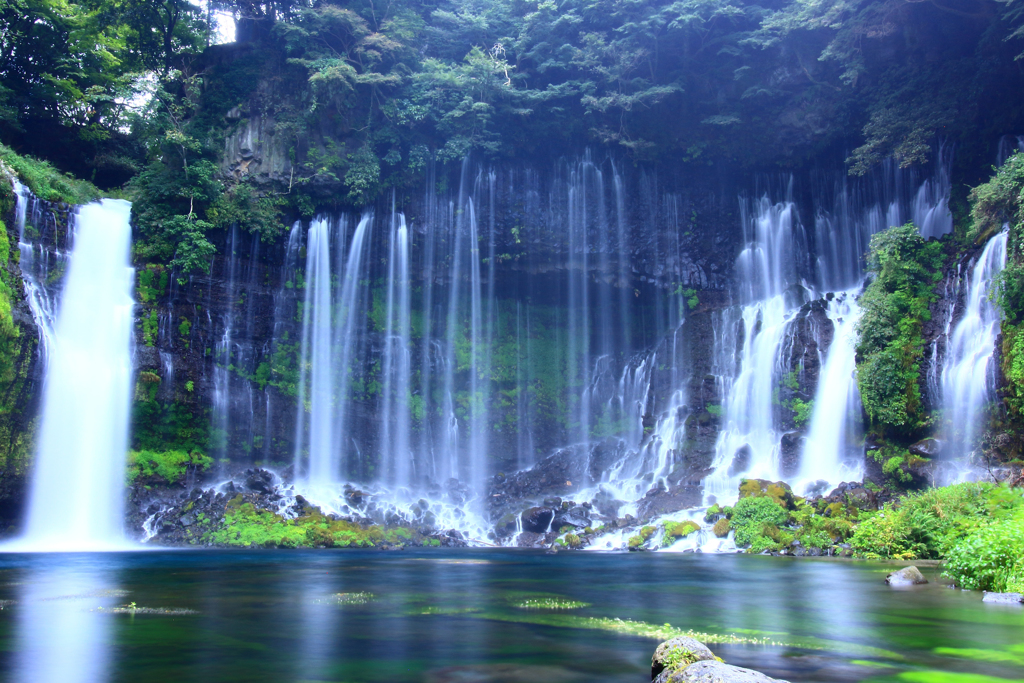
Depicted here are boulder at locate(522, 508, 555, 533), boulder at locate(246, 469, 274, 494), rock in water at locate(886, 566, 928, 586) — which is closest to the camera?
rock in water at locate(886, 566, 928, 586)

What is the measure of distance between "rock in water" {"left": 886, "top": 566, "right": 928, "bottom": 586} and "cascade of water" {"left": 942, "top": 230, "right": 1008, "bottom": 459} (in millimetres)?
9108

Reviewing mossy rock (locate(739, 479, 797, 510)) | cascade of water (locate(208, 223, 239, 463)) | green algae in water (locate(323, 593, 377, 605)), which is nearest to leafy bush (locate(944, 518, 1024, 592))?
mossy rock (locate(739, 479, 797, 510))

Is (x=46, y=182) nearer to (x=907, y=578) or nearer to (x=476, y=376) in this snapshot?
(x=476, y=376)

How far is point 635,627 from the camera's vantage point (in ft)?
27.0

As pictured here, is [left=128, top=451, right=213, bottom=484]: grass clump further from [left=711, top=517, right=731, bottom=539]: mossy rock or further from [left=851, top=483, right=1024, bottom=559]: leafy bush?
[left=851, top=483, right=1024, bottom=559]: leafy bush

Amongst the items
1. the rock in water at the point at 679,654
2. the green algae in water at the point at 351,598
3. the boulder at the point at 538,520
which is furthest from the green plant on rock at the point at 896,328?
the rock in water at the point at 679,654

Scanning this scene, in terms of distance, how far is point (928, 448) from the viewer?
63.8 feet

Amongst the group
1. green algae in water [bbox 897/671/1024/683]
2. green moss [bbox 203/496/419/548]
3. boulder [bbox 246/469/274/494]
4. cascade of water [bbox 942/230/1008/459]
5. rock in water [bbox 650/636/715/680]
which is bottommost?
green moss [bbox 203/496/419/548]

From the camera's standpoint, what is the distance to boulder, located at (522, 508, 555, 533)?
2353 cm

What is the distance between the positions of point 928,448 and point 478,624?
16120 millimetres

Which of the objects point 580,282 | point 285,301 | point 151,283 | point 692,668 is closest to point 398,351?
point 285,301

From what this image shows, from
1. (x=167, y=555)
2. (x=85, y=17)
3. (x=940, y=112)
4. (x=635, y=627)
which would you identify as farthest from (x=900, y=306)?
(x=85, y=17)

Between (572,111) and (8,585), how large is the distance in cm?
2500

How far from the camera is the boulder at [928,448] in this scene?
63.3ft
